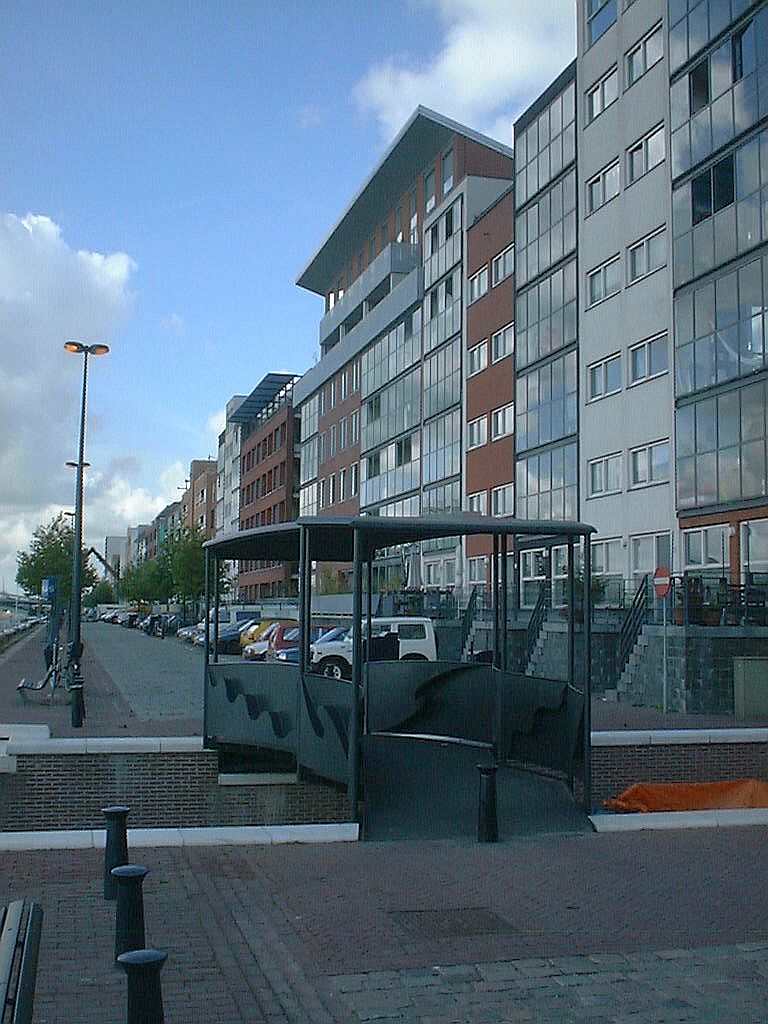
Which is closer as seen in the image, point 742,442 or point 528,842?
point 528,842

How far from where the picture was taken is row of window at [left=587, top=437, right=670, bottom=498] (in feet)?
104

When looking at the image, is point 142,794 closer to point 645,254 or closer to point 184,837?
point 184,837

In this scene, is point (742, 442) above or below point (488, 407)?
below

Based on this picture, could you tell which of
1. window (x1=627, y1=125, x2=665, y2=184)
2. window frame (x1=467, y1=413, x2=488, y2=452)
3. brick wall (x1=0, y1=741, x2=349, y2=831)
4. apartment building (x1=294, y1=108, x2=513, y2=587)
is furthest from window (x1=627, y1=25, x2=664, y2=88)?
brick wall (x1=0, y1=741, x2=349, y2=831)

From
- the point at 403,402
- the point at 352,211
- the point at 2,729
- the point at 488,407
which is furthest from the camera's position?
the point at 352,211

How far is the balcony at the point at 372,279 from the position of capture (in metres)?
59.8

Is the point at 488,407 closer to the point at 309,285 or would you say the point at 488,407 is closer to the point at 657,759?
the point at 657,759

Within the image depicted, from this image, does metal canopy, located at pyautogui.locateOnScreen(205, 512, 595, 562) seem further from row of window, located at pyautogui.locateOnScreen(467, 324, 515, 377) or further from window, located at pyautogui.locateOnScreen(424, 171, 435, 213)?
window, located at pyautogui.locateOnScreen(424, 171, 435, 213)

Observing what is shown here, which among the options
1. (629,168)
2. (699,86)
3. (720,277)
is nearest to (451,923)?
(720,277)

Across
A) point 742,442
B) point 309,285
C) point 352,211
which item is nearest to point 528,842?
point 742,442

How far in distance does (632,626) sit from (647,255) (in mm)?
11459

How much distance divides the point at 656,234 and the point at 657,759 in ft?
68.0

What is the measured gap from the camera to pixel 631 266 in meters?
33.9

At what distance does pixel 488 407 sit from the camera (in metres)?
45.2
